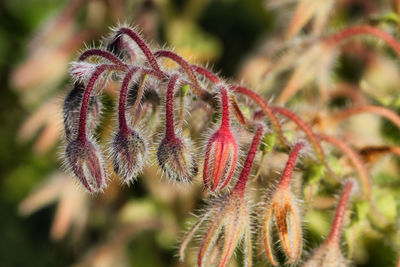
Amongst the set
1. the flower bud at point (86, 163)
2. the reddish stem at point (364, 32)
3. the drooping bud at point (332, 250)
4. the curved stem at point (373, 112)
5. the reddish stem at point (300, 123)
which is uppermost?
the reddish stem at point (364, 32)

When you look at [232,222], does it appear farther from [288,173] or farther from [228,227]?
[288,173]

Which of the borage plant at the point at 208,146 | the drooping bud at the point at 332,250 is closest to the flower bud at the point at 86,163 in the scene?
the borage plant at the point at 208,146

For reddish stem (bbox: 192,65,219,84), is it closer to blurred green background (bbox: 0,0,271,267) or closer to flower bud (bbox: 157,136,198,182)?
flower bud (bbox: 157,136,198,182)

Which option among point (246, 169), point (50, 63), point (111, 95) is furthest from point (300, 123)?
point (50, 63)

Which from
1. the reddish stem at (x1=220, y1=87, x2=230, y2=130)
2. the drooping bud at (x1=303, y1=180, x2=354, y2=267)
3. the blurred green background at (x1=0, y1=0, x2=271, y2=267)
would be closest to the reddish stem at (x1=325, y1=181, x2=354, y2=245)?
the drooping bud at (x1=303, y1=180, x2=354, y2=267)

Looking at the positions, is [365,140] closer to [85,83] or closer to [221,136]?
[221,136]

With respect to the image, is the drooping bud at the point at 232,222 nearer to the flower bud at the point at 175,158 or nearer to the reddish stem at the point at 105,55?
the flower bud at the point at 175,158
